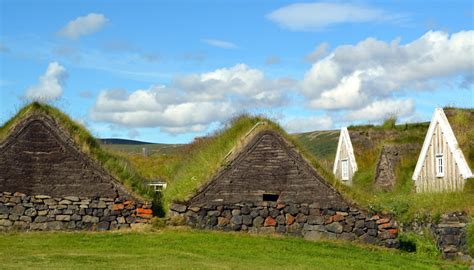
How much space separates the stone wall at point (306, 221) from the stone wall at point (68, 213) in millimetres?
2347

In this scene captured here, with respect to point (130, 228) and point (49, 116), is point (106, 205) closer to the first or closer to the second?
point (130, 228)

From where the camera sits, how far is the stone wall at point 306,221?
22.3 m

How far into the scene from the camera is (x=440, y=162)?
29109 mm

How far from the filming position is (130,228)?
21859 millimetres

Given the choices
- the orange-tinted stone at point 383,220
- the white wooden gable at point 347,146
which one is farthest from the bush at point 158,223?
the white wooden gable at point 347,146

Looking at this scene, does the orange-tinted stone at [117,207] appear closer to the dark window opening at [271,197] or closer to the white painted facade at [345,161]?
the dark window opening at [271,197]

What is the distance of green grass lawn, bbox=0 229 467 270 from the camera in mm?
16094

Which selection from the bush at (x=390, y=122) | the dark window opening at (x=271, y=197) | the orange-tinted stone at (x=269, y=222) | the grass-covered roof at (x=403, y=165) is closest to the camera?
the orange-tinted stone at (x=269, y=222)

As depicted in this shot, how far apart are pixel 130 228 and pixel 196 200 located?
2243 mm

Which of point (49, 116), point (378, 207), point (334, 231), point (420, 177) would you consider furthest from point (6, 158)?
point (420, 177)

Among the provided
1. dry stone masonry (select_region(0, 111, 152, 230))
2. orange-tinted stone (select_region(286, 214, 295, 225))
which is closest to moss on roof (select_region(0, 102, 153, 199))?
dry stone masonry (select_region(0, 111, 152, 230))

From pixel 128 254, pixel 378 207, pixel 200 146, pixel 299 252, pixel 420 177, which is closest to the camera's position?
pixel 128 254

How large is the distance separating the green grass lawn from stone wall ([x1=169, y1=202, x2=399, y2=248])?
495 mm

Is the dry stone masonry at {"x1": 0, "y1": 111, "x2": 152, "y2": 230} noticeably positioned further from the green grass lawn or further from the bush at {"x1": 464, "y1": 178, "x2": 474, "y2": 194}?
the bush at {"x1": 464, "y1": 178, "x2": 474, "y2": 194}
